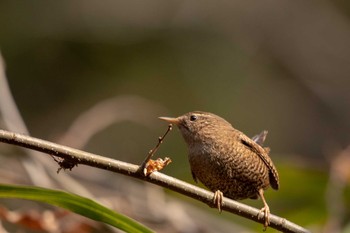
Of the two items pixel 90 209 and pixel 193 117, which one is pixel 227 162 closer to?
pixel 193 117

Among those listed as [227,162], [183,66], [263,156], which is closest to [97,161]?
[227,162]

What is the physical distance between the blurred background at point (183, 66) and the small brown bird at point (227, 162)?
5222 millimetres

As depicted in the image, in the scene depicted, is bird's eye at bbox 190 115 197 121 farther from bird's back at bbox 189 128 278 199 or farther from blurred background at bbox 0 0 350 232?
blurred background at bbox 0 0 350 232

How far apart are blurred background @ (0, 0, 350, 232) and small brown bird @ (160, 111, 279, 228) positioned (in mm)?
5222

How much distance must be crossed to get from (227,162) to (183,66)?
8.02 m

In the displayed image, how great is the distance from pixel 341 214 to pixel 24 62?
6.77 meters

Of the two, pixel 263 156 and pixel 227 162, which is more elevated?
pixel 263 156

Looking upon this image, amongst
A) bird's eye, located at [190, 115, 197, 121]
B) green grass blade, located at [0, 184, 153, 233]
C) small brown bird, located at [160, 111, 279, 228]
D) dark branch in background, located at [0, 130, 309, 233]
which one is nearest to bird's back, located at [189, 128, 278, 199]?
small brown bird, located at [160, 111, 279, 228]

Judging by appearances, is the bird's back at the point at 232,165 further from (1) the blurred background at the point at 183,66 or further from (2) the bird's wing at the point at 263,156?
(1) the blurred background at the point at 183,66

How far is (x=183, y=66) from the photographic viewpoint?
11.8 meters

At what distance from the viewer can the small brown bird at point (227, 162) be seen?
12.6 ft

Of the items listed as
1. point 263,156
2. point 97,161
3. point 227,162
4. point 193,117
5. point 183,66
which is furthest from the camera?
point 183,66

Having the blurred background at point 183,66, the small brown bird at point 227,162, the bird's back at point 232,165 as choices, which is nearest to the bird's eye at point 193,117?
the small brown bird at point 227,162

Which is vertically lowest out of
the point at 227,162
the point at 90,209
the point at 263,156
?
the point at 90,209
